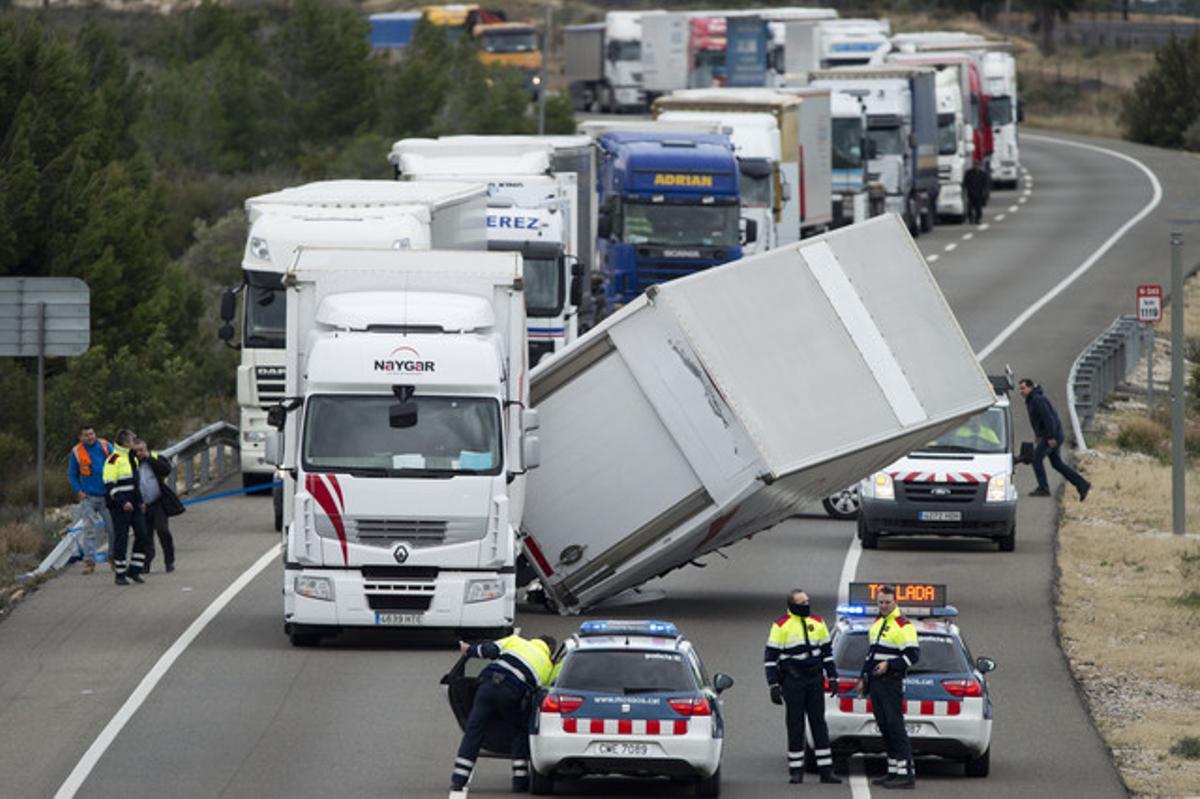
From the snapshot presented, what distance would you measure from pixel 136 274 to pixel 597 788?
32465 millimetres

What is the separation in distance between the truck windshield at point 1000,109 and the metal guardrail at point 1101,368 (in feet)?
90.3

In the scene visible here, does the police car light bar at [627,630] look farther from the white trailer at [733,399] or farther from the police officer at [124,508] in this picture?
the police officer at [124,508]

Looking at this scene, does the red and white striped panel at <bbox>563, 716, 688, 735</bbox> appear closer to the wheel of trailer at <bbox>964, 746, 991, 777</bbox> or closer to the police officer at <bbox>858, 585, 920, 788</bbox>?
the police officer at <bbox>858, 585, 920, 788</bbox>

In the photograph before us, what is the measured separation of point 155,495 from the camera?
28375 mm

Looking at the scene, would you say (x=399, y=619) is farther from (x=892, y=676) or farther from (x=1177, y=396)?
(x=1177, y=396)

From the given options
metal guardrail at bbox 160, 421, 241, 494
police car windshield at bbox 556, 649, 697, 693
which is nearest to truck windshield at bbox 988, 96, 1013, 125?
metal guardrail at bbox 160, 421, 241, 494

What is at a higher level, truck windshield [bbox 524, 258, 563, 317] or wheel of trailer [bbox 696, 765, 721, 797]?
truck windshield [bbox 524, 258, 563, 317]

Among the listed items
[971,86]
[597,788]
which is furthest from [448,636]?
[971,86]

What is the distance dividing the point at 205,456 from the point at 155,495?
9.96 meters

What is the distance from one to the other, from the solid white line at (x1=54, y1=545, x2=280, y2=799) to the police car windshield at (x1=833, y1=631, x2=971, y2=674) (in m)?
Result: 5.89

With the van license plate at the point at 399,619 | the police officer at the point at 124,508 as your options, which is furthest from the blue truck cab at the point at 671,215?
the van license plate at the point at 399,619

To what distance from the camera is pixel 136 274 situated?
162 feet

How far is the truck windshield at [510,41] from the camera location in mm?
113375

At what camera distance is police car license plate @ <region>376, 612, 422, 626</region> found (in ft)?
77.5
